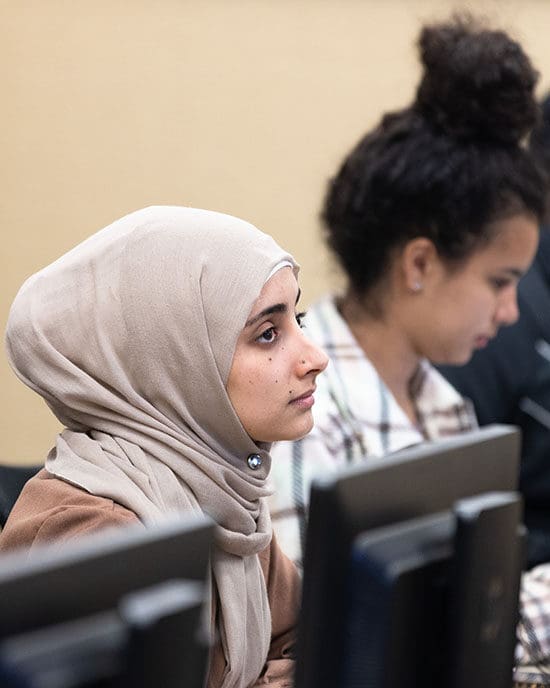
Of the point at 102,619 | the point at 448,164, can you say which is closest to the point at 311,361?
the point at 102,619

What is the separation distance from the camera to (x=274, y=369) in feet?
4.74

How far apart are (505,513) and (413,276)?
125cm

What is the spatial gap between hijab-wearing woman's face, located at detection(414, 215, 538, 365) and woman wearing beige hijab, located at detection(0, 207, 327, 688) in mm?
754

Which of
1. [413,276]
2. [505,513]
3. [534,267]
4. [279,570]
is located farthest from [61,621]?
[534,267]

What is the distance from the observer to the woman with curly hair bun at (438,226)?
2180 mm

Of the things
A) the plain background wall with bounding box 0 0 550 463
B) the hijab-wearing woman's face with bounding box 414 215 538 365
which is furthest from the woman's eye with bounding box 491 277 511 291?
the plain background wall with bounding box 0 0 550 463

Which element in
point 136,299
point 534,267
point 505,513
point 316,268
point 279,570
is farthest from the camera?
point 316,268

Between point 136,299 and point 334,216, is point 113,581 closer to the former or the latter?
point 136,299

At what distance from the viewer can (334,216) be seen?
7.47ft

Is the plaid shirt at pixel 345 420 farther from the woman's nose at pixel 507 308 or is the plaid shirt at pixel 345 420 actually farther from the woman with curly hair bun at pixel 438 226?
the woman's nose at pixel 507 308

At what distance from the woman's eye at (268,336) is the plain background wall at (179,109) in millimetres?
1218

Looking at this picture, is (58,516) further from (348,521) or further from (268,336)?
(348,521)

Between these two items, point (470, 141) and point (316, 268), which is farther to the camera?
point (316, 268)

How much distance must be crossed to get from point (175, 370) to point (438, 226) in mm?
871
